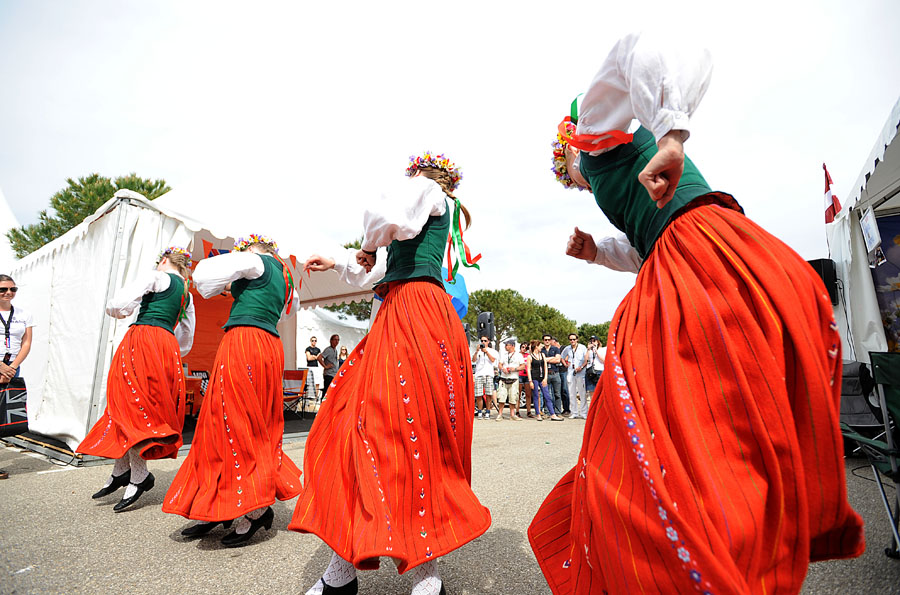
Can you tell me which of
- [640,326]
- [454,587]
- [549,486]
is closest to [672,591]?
[640,326]

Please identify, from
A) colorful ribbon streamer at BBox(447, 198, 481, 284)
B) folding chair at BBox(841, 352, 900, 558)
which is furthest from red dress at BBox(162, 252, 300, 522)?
folding chair at BBox(841, 352, 900, 558)

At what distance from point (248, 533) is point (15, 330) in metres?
3.80

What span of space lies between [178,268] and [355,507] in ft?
A: 10.8

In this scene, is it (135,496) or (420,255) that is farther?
(135,496)

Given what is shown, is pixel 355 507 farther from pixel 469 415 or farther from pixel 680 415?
pixel 680 415

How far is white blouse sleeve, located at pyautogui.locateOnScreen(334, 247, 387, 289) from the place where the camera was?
8.03 feet

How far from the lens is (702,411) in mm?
925

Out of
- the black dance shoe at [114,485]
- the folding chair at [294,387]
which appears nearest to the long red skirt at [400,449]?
the black dance shoe at [114,485]

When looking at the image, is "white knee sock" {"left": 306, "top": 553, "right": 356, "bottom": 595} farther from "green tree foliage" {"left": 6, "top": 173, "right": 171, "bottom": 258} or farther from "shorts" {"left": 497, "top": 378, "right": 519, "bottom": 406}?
"green tree foliage" {"left": 6, "top": 173, "right": 171, "bottom": 258}

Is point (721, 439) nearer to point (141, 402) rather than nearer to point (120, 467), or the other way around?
point (141, 402)

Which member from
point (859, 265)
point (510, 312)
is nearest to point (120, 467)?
point (859, 265)

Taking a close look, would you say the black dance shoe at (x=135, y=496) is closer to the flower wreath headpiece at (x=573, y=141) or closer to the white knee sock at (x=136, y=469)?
the white knee sock at (x=136, y=469)

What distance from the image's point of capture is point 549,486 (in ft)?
12.5

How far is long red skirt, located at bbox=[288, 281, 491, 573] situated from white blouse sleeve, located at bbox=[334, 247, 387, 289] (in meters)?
0.46
